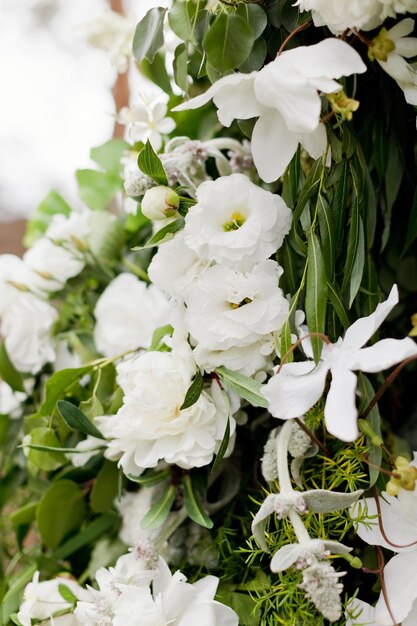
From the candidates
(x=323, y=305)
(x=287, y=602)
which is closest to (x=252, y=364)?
(x=323, y=305)

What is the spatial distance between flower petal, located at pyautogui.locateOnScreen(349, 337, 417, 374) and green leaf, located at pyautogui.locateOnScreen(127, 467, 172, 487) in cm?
24

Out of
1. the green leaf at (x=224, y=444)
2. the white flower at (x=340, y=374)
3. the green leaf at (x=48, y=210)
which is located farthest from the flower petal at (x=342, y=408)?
the green leaf at (x=48, y=210)

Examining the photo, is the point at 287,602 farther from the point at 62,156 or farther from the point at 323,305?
the point at 62,156

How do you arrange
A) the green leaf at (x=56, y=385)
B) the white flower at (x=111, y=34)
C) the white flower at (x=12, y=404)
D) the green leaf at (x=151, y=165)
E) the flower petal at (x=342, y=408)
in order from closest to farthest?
the flower petal at (x=342, y=408) < the green leaf at (x=151, y=165) < the green leaf at (x=56, y=385) < the white flower at (x=111, y=34) < the white flower at (x=12, y=404)

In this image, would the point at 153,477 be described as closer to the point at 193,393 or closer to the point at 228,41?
the point at 193,393

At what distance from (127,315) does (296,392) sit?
0.95 feet

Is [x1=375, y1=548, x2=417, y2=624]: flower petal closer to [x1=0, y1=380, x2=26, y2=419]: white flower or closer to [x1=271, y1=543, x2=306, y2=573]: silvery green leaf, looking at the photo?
[x1=271, y1=543, x2=306, y2=573]: silvery green leaf

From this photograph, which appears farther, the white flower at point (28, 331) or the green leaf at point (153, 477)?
the white flower at point (28, 331)

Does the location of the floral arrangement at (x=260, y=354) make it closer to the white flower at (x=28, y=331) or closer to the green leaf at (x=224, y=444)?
the green leaf at (x=224, y=444)

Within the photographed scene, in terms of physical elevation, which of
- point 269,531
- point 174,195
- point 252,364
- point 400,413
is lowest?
point 400,413

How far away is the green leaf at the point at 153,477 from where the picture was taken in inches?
24.2

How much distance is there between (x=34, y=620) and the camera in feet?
2.07

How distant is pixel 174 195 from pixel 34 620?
1.32ft

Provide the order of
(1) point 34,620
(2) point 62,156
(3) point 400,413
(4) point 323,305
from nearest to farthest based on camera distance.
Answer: (4) point 323,305 < (1) point 34,620 < (3) point 400,413 < (2) point 62,156
